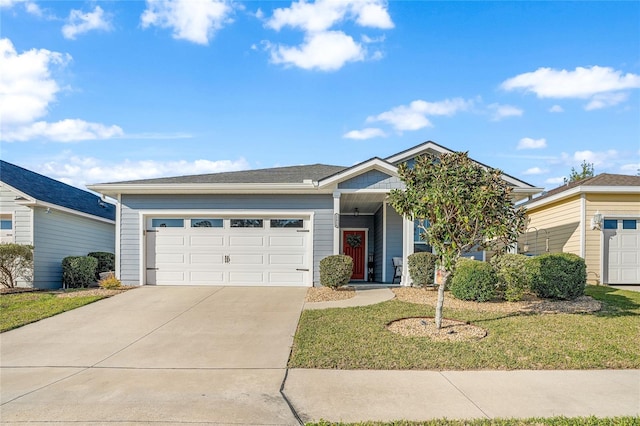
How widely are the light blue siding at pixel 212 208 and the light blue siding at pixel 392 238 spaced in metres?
2.33

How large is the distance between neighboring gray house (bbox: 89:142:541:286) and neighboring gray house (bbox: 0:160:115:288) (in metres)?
3.07

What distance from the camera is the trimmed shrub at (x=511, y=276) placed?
9.38 metres

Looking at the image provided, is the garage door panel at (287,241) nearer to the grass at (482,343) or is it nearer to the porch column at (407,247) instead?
the porch column at (407,247)

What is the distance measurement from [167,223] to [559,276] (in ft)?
35.7

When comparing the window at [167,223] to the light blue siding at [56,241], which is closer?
the window at [167,223]

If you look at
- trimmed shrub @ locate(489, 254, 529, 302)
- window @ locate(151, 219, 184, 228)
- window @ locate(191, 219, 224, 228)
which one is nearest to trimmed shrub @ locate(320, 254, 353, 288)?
window @ locate(191, 219, 224, 228)

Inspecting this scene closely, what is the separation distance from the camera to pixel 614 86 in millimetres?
13641

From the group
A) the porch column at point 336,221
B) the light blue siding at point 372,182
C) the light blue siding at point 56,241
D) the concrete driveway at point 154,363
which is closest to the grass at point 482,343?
the concrete driveway at point 154,363

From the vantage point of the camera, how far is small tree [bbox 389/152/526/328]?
21.5 feet

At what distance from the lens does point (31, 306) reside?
31.6 ft

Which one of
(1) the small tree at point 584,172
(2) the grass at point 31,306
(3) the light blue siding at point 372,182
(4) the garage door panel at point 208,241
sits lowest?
(2) the grass at point 31,306

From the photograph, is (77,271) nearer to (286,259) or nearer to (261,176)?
(261,176)

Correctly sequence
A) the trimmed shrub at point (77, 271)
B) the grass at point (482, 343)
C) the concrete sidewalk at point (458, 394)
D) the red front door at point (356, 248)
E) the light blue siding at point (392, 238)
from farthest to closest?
the red front door at point (356, 248) < the trimmed shrub at point (77, 271) < the light blue siding at point (392, 238) < the grass at point (482, 343) < the concrete sidewalk at point (458, 394)

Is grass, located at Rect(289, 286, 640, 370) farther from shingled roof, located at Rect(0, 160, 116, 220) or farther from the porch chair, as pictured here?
shingled roof, located at Rect(0, 160, 116, 220)
